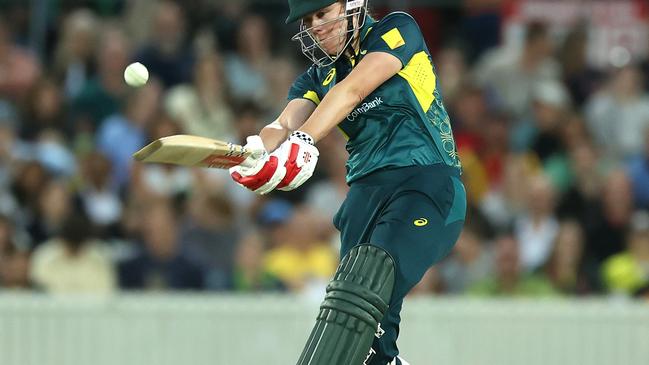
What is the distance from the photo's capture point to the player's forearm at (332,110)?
526cm

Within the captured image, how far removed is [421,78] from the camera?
5625 mm

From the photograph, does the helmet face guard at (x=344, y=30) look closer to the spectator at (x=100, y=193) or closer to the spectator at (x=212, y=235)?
the spectator at (x=212, y=235)

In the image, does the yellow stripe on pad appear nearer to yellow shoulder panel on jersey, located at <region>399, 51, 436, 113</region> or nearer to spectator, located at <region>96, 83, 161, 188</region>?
yellow shoulder panel on jersey, located at <region>399, 51, 436, 113</region>

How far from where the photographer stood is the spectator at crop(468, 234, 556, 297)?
950 centimetres

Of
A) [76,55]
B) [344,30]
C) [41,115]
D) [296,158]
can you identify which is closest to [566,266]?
[41,115]

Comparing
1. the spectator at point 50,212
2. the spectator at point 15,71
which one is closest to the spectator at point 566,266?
the spectator at point 50,212

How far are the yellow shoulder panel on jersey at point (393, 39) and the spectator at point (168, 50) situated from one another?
5.49 meters

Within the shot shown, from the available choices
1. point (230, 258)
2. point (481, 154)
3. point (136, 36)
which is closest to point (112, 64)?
point (136, 36)

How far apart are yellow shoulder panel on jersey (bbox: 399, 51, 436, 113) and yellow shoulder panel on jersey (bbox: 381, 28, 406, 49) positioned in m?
0.09

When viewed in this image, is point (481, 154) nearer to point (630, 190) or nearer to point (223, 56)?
point (630, 190)

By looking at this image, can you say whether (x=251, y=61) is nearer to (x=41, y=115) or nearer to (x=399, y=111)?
(x=41, y=115)

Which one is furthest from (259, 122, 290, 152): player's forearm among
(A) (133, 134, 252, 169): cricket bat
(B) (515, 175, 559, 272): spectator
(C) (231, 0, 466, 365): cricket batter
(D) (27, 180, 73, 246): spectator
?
(B) (515, 175, 559, 272): spectator

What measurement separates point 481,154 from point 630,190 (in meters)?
1.22

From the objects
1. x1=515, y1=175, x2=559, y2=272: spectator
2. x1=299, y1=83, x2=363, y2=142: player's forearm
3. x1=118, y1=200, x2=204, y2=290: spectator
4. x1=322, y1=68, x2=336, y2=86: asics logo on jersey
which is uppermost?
x1=515, y1=175, x2=559, y2=272: spectator
